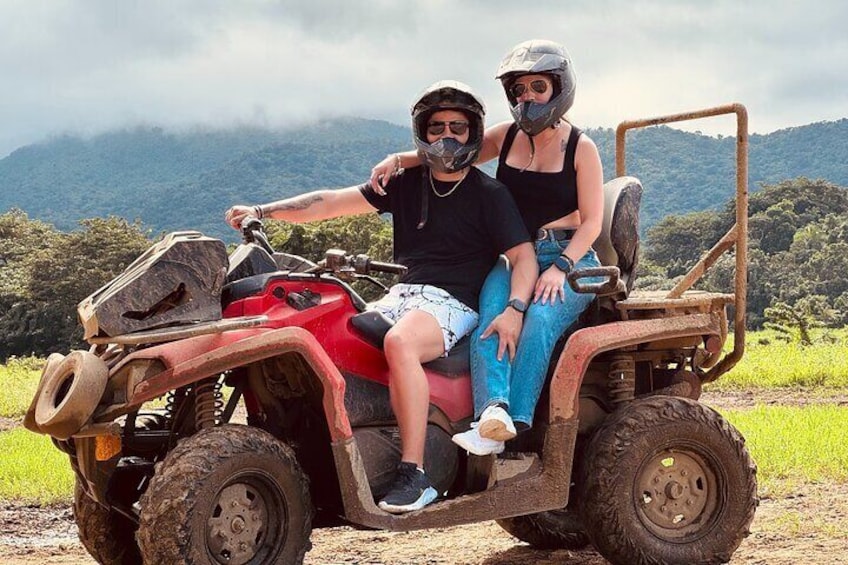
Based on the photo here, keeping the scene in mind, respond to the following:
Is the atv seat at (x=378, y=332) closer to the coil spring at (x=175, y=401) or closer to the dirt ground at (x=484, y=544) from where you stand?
the coil spring at (x=175, y=401)

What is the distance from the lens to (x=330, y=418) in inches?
208

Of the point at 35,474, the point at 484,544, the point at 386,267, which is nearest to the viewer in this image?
the point at 386,267

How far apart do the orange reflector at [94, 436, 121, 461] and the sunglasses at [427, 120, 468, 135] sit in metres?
2.04

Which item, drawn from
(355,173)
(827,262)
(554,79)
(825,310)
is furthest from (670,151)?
(554,79)

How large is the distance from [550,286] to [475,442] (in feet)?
2.77

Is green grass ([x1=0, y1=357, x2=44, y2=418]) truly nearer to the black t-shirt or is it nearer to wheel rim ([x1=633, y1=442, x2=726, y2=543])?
the black t-shirt

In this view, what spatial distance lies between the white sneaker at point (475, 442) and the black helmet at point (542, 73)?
156 cm

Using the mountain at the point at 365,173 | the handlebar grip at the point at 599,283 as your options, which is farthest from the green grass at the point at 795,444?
the mountain at the point at 365,173

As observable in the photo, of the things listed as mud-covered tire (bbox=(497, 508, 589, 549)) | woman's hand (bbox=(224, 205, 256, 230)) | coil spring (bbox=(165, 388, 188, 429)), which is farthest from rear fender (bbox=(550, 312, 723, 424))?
coil spring (bbox=(165, 388, 188, 429))

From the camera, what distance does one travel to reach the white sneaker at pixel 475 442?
559 centimetres

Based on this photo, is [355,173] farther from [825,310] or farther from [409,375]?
[409,375]

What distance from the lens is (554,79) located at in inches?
245

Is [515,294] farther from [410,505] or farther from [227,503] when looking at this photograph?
[227,503]

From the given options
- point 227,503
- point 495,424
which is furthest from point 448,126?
point 227,503
